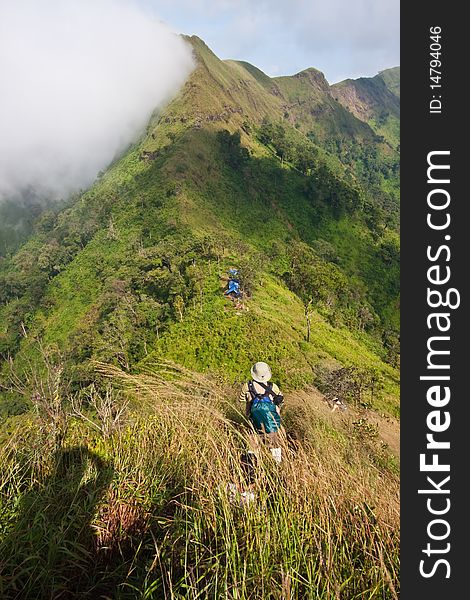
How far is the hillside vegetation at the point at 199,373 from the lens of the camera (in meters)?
1.97

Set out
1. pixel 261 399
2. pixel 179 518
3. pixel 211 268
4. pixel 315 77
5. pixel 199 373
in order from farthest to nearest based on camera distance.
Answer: pixel 315 77, pixel 211 268, pixel 261 399, pixel 199 373, pixel 179 518

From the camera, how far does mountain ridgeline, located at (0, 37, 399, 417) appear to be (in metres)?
24.1

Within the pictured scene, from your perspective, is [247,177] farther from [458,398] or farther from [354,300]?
[458,398]

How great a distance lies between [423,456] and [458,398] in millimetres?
390

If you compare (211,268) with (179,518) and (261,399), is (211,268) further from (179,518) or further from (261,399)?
(179,518)

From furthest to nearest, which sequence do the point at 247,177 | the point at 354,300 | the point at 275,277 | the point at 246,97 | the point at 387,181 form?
the point at 387,181 → the point at 246,97 → the point at 247,177 → the point at 354,300 → the point at 275,277

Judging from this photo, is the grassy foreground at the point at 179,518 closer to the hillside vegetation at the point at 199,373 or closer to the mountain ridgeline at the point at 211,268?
the hillside vegetation at the point at 199,373

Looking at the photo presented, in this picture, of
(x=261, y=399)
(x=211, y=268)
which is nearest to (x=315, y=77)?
(x=211, y=268)

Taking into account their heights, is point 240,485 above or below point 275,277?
below

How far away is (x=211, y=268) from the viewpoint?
1242 inches

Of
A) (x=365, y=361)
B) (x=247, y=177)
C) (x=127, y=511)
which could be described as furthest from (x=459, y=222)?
(x=247, y=177)

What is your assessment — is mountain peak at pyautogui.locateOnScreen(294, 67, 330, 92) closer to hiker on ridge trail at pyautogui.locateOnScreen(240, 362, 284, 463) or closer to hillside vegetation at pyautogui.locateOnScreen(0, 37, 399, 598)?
hillside vegetation at pyautogui.locateOnScreen(0, 37, 399, 598)

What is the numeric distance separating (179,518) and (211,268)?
97.6 ft

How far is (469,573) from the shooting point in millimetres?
1776
